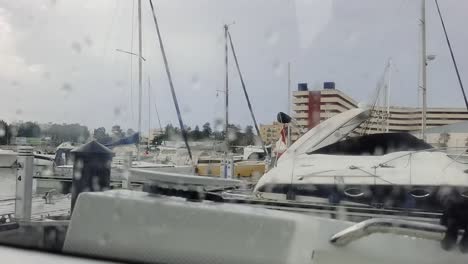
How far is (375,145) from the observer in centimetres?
223

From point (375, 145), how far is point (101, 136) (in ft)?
4.31

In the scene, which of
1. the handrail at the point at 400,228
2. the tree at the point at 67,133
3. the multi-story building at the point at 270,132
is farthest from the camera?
the tree at the point at 67,133

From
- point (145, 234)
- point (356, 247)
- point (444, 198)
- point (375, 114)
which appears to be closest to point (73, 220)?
point (145, 234)

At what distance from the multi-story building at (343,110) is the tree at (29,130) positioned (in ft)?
4.43

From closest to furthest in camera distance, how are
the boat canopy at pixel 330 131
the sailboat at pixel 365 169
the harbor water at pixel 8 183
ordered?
the sailboat at pixel 365 169, the boat canopy at pixel 330 131, the harbor water at pixel 8 183

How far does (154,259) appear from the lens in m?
2.13

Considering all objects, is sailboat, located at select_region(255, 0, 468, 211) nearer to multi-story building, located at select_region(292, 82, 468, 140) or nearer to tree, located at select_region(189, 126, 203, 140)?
multi-story building, located at select_region(292, 82, 468, 140)

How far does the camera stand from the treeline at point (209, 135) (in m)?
2.46

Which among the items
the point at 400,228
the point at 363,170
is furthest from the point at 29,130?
the point at 400,228

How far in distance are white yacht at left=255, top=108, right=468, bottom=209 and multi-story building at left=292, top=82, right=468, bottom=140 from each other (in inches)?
1.4

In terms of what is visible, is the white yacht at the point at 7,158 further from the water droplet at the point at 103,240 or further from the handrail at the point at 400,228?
the handrail at the point at 400,228

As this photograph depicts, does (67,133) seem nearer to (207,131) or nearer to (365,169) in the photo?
(207,131)

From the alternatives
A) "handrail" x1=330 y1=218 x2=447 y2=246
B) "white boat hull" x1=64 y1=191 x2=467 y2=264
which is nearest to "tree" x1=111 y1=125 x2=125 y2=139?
"white boat hull" x1=64 y1=191 x2=467 y2=264

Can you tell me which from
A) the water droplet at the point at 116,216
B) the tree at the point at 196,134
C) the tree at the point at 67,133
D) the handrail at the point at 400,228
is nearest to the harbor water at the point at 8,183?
the tree at the point at 67,133
